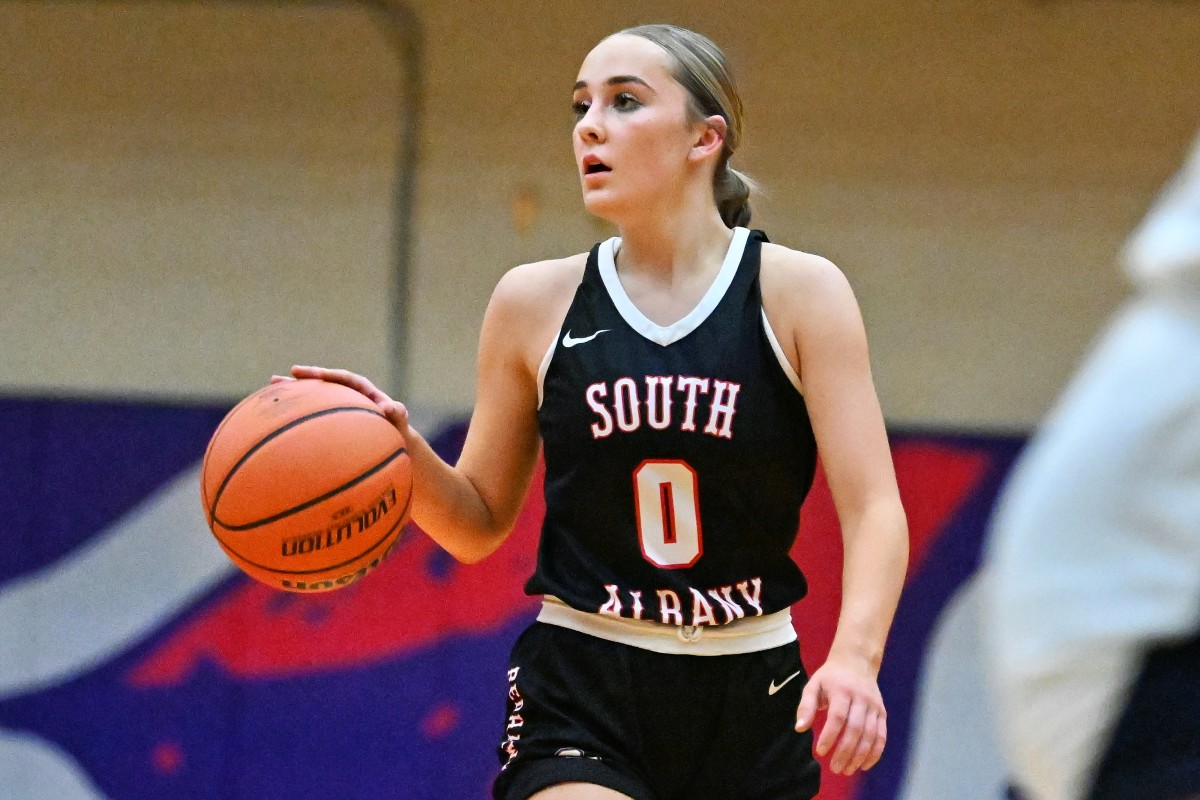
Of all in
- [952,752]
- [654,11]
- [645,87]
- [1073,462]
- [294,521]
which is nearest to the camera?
[1073,462]

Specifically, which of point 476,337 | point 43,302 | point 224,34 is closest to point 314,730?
point 476,337

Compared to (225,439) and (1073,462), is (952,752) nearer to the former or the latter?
(225,439)

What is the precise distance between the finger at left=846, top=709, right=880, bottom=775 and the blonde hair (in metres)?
1.16

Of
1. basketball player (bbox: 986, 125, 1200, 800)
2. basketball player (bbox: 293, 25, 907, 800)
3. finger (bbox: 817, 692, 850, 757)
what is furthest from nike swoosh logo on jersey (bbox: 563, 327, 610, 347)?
basketball player (bbox: 986, 125, 1200, 800)

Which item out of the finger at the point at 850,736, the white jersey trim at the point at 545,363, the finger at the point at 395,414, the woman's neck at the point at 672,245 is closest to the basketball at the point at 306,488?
the finger at the point at 395,414

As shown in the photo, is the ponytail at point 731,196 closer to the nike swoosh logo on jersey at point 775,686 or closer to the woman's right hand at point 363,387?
the woman's right hand at point 363,387

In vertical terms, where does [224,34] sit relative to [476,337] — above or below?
above

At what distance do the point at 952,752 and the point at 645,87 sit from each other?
3.35 meters

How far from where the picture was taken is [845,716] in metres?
2.54

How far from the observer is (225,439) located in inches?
117

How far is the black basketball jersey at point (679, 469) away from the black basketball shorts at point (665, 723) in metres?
0.09

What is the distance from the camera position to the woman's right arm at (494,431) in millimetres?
3113

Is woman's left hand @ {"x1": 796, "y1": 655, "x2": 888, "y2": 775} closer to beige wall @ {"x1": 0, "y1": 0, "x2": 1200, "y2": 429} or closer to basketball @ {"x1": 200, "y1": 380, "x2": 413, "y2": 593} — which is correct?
basketball @ {"x1": 200, "y1": 380, "x2": 413, "y2": 593}

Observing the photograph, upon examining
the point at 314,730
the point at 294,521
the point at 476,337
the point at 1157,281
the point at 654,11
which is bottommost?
the point at 314,730
